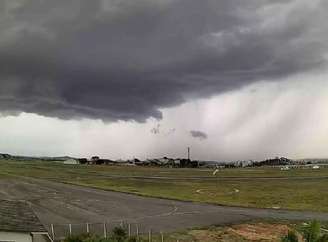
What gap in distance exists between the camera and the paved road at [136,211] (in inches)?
2271

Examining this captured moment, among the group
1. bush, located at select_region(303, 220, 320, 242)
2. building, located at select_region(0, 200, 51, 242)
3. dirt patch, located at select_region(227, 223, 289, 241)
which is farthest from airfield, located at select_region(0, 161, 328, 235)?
bush, located at select_region(303, 220, 320, 242)

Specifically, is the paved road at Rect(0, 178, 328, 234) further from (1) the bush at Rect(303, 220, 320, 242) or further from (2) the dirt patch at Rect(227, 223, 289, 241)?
(1) the bush at Rect(303, 220, 320, 242)

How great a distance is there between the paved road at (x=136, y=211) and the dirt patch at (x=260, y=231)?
3599 millimetres

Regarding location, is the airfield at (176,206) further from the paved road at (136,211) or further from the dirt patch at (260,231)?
the dirt patch at (260,231)

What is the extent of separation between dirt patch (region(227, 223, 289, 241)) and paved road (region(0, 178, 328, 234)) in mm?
3599

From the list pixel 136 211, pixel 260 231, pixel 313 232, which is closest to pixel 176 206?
pixel 136 211

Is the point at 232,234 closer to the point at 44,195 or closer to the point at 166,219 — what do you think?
the point at 166,219

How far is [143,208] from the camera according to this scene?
69.9 meters

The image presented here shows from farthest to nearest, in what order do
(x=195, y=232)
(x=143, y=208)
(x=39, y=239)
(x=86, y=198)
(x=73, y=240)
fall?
(x=86, y=198) → (x=143, y=208) → (x=195, y=232) → (x=39, y=239) → (x=73, y=240)

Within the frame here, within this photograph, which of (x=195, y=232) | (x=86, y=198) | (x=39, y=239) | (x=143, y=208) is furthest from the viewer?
(x=86, y=198)

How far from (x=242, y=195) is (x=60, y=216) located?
1804 inches

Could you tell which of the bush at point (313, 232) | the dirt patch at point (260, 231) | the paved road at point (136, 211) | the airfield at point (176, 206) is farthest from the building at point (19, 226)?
the dirt patch at point (260, 231)

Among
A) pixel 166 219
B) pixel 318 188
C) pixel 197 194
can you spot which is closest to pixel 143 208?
pixel 166 219

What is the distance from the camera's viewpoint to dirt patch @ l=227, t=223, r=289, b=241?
51.5 meters
